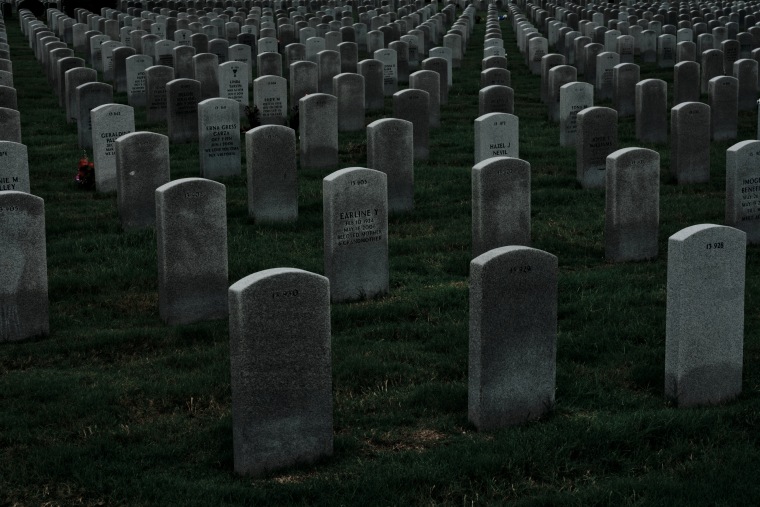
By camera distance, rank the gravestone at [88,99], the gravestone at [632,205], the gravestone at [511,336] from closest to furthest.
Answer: the gravestone at [511,336] < the gravestone at [632,205] < the gravestone at [88,99]

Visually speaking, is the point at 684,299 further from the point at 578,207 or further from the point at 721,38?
the point at 721,38

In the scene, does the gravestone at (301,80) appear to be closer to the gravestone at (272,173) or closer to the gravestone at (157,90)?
the gravestone at (157,90)

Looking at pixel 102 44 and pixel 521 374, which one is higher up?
pixel 102 44

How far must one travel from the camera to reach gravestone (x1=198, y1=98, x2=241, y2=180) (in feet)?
49.4

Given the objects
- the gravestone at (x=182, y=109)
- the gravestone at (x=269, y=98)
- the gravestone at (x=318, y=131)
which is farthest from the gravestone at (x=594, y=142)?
the gravestone at (x=182, y=109)

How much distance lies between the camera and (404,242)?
1274cm

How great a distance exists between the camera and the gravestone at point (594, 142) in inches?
580

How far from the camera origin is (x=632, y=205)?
1191 cm

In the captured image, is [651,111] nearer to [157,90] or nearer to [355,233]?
[157,90]

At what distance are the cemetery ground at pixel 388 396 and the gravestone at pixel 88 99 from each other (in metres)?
4.07

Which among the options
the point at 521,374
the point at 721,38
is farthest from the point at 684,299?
the point at 721,38

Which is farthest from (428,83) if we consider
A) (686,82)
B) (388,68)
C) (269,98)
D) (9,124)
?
(9,124)

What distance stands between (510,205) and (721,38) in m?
20.2

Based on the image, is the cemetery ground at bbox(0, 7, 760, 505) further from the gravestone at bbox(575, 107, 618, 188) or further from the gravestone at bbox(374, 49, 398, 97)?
the gravestone at bbox(374, 49, 398, 97)
